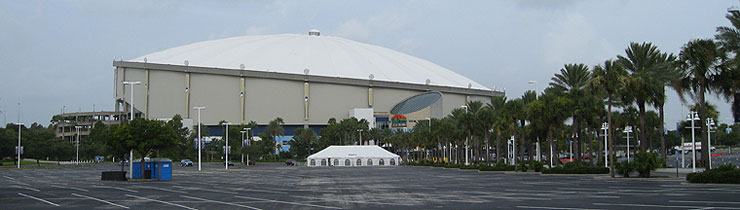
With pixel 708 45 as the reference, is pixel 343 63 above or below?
above

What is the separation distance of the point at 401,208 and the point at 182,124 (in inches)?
4759

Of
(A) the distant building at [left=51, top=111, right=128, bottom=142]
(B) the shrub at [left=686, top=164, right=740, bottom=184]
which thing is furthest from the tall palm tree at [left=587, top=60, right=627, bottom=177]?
(A) the distant building at [left=51, top=111, right=128, bottom=142]

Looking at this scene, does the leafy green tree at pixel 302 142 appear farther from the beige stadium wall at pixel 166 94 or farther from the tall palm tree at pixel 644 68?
the tall palm tree at pixel 644 68

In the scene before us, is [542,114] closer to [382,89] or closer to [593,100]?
[593,100]

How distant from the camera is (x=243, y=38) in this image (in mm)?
166000

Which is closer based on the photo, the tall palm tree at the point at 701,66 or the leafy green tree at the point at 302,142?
the tall palm tree at the point at 701,66

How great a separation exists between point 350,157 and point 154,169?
211 feet

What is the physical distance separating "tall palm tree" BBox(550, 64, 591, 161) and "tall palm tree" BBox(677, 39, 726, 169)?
13.3m

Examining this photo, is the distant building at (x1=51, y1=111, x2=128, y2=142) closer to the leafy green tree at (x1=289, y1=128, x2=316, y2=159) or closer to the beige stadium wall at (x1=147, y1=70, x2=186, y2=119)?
the beige stadium wall at (x1=147, y1=70, x2=186, y2=119)

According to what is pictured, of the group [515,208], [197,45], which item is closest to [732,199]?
[515,208]

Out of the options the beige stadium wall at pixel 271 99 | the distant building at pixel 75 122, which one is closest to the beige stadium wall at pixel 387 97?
the beige stadium wall at pixel 271 99

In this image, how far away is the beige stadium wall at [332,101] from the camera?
484 ft

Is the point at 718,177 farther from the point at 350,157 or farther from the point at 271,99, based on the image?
the point at 271,99

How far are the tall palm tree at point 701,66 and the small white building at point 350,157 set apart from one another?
7216 cm
